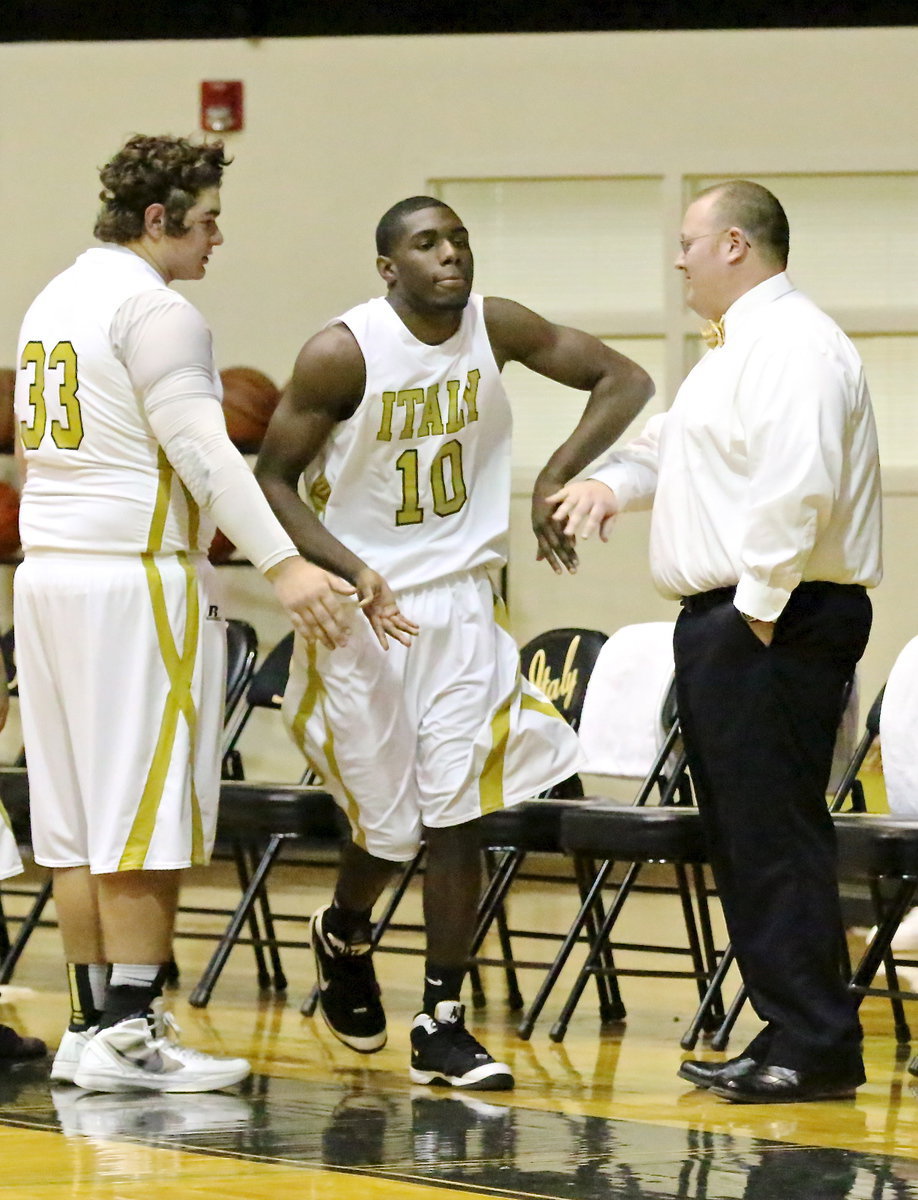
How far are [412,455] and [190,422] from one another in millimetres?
566

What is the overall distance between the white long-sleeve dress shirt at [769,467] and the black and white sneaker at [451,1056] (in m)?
1.05

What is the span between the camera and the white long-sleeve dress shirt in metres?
3.93

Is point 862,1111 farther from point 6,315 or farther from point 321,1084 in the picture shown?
point 6,315

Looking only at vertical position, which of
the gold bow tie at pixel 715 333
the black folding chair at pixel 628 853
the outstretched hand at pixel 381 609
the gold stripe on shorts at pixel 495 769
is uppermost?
the gold bow tie at pixel 715 333

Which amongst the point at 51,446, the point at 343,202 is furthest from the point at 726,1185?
the point at 343,202

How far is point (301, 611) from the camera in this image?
3848 mm

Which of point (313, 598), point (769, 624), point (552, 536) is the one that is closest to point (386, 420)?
point (552, 536)

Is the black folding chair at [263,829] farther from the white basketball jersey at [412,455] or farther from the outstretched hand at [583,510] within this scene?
the outstretched hand at [583,510]

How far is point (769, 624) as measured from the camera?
4035 millimetres

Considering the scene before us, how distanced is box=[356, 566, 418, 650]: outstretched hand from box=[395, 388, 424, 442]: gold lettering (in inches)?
14.4

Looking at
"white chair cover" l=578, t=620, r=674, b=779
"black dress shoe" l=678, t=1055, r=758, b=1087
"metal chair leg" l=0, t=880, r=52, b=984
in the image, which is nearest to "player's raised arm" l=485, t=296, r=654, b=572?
"black dress shoe" l=678, t=1055, r=758, b=1087

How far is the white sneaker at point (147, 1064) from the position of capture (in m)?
3.92

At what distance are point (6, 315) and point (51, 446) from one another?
13.9 feet

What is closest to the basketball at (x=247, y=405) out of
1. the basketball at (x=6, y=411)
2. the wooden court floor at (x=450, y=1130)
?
the basketball at (x=6, y=411)
